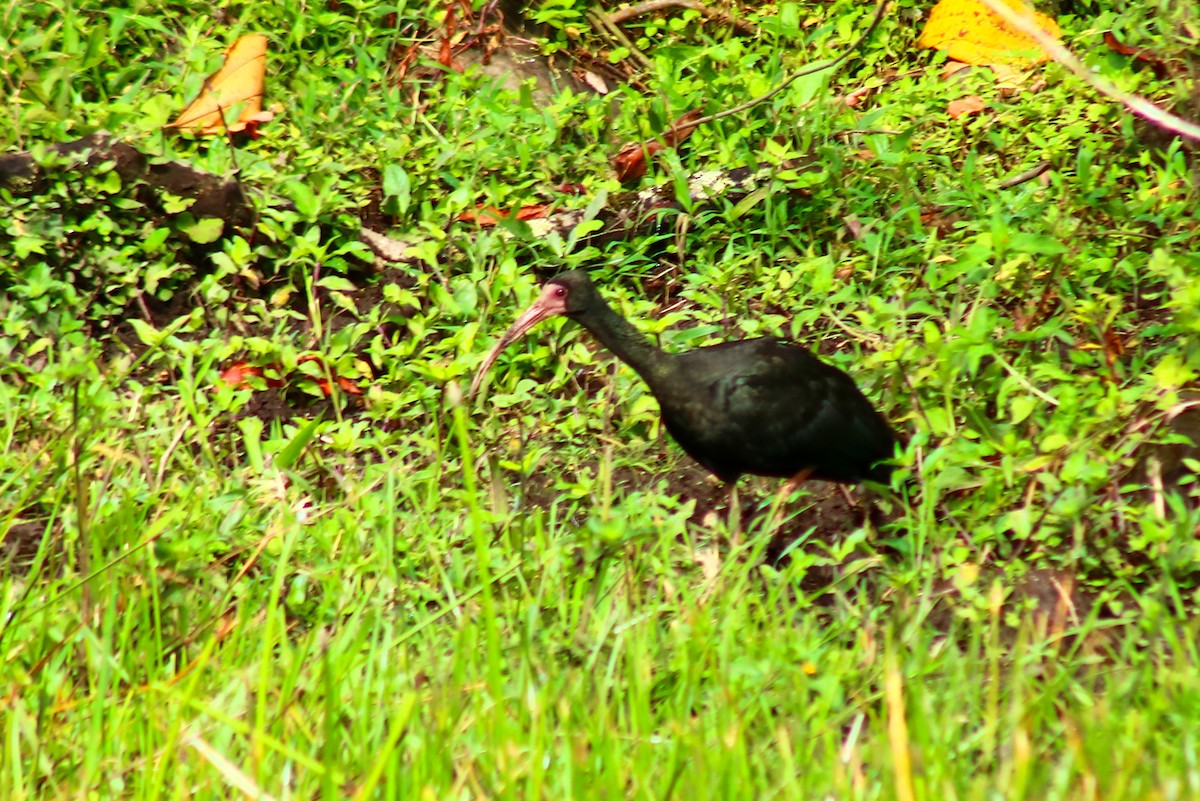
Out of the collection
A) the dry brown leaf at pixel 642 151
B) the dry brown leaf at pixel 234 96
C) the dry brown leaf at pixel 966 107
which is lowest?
the dry brown leaf at pixel 642 151

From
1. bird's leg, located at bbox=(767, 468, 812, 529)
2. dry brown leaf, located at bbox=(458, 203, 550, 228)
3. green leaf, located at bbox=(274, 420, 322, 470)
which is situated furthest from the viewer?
dry brown leaf, located at bbox=(458, 203, 550, 228)

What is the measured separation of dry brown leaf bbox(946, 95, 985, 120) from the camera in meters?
5.91

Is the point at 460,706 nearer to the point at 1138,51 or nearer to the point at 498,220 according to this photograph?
the point at 498,220

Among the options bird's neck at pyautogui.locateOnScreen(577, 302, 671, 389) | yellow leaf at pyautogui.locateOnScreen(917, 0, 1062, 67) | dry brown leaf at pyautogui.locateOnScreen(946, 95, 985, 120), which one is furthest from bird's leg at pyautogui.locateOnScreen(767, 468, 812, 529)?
yellow leaf at pyautogui.locateOnScreen(917, 0, 1062, 67)

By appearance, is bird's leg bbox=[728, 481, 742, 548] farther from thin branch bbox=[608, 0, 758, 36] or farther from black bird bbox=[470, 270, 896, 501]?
thin branch bbox=[608, 0, 758, 36]

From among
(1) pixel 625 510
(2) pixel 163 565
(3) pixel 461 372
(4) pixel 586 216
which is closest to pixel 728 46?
(4) pixel 586 216

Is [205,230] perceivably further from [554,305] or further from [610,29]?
[610,29]

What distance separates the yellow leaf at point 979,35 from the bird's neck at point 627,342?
2.45 m

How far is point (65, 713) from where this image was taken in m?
3.10

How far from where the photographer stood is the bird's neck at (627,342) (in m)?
4.43

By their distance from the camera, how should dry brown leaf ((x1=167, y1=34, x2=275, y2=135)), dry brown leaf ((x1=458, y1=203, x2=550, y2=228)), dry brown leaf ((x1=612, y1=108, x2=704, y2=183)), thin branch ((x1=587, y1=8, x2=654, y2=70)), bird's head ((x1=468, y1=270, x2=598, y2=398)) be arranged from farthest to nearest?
thin branch ((x1=587, y1=8, x2=654, y2=70)) < dry brown leaf ((x1=612, y1=108, x2=704, y2=183)) < dry brown leaf ((x1=167, y1=34, x2=275, y2=135)) < dry brown leaf ((x1=458, y1=203, x2=550, y2=228)) < bird's head ((x1=468, y1=270, x2=598, y2=398))

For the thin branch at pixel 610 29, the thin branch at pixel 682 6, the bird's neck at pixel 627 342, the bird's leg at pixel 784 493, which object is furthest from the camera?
the thin branch at pixel 682 6

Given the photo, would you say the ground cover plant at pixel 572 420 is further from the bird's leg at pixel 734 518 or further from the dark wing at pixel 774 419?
the dark wing at pixel 774 419

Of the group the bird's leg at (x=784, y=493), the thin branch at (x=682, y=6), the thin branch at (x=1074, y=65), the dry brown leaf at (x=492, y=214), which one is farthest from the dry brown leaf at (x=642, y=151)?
the thin branch at (x=1074, y=65)
